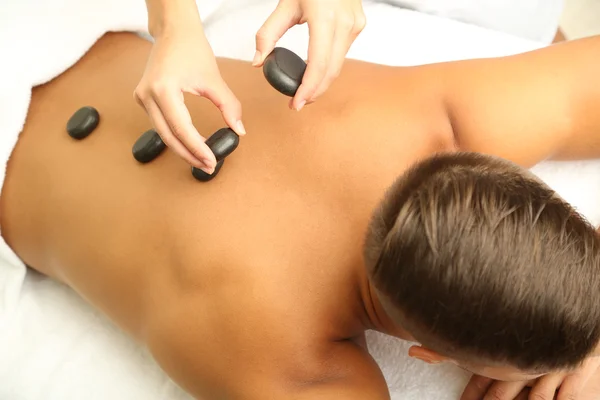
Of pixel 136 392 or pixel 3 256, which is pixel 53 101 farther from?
pixel 136 392

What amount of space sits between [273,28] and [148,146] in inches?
9.0

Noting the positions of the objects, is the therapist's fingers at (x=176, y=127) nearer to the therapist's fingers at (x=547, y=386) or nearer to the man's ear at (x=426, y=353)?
the man's ear at (x=426, y=353)

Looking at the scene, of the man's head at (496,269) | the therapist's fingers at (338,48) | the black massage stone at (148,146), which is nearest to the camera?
the man's head at (496,269)

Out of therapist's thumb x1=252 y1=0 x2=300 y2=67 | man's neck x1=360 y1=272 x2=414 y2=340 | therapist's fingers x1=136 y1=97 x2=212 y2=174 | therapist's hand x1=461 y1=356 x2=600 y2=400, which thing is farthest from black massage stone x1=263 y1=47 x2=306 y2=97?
therapist's hand x1=461 y1=356 x2=600 y2=400

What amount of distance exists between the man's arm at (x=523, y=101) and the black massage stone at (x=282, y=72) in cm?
21

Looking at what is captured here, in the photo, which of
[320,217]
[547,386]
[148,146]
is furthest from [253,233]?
[547,386]

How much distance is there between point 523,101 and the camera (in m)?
0.67

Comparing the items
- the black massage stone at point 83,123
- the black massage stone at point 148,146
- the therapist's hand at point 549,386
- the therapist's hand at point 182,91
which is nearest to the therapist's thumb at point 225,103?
the therapist's hand at point 182,91

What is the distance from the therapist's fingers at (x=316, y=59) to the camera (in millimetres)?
555

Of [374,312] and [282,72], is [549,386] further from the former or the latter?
[282,72]

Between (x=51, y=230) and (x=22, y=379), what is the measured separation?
259mm

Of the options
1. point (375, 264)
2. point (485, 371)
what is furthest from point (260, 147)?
point (485, 371)

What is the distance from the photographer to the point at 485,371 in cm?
55

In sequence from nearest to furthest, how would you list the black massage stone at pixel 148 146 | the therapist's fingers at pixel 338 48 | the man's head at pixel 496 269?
the man's head at pixel 496 269, the therapist's fingers at pixel 338 48, the black massage stone at pixel 148 146
